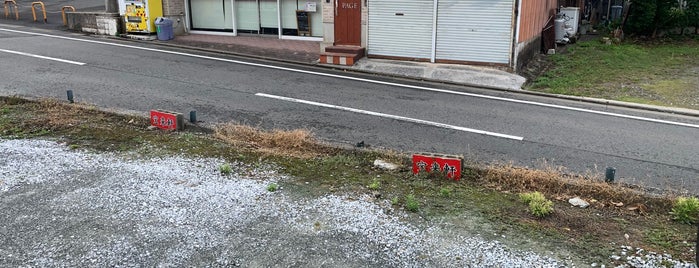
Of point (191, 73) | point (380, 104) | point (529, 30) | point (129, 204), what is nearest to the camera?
point (129, 204)

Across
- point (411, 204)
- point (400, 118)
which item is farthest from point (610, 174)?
point (400, 118)

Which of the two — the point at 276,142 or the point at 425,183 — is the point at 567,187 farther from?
the point at 276,142

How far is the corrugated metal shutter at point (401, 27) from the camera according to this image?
585 inches

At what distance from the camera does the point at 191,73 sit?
13.1m

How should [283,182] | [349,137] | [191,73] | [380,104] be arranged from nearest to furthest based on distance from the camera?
1. [283,182]
2. [349,137]
3. [380,104]
4. [191,73]

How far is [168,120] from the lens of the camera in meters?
7.92

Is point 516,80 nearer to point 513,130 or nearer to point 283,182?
Answer: point 513,130

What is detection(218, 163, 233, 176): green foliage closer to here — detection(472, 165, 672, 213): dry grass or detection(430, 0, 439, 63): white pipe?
detection(472, 165, 672, 213): dry grass

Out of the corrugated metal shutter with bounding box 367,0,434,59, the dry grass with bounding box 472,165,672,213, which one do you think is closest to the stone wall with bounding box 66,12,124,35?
the corrugated metal shutter with bounding box 367,0,434,59

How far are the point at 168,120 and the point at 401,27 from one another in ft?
29.5

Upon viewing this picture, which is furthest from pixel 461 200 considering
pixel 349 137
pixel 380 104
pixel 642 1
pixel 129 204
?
pixel 642 1

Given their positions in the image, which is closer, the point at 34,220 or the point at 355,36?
the point at 34,220

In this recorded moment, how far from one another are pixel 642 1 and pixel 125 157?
67.1 ft

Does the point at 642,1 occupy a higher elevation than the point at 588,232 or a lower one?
higher
